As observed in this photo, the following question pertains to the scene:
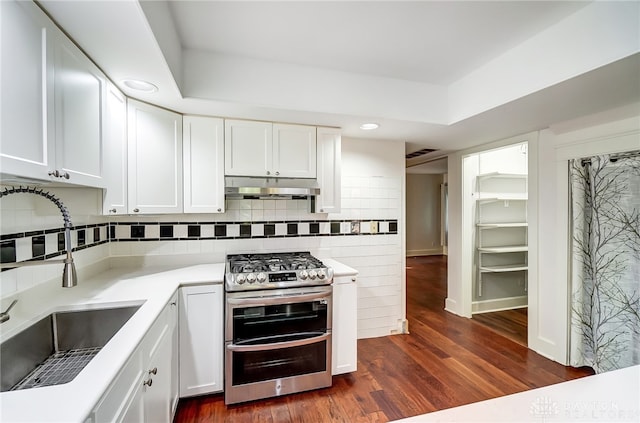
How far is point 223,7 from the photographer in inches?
63.2

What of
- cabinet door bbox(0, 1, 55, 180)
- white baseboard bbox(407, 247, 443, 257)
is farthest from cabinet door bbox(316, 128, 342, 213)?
white baseboard bbox(407, 247, 443, 257)

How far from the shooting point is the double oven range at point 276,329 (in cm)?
207

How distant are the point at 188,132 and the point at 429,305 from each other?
3850 mm

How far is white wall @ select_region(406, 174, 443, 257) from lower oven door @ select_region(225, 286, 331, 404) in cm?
625

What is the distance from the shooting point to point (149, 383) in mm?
1371

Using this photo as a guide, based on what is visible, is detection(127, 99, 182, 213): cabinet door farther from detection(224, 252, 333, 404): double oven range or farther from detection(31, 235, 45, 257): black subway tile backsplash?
detection(224, 252, 333, 404): double oven range

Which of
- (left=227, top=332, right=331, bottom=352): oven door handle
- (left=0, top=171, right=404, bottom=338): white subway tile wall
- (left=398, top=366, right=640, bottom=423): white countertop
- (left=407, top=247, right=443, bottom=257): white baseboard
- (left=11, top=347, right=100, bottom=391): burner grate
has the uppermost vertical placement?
(left=0, top=171, right=404, bottom=338): white subway tile wall

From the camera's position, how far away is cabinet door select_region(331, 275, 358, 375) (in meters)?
2.38

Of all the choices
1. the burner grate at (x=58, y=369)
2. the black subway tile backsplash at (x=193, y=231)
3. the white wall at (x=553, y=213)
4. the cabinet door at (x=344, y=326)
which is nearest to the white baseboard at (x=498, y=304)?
the white wall at (x=553, y=213)

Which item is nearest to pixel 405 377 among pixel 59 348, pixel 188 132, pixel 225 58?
pixel 59 348

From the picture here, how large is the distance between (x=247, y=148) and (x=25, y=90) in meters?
1.51

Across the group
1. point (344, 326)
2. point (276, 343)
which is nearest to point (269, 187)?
point (276, 343)

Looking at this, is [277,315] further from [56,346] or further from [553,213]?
[553,213]

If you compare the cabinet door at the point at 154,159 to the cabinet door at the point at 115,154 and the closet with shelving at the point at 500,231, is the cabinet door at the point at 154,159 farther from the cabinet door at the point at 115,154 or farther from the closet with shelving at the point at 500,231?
the closet with shelving at the point at 500,231
